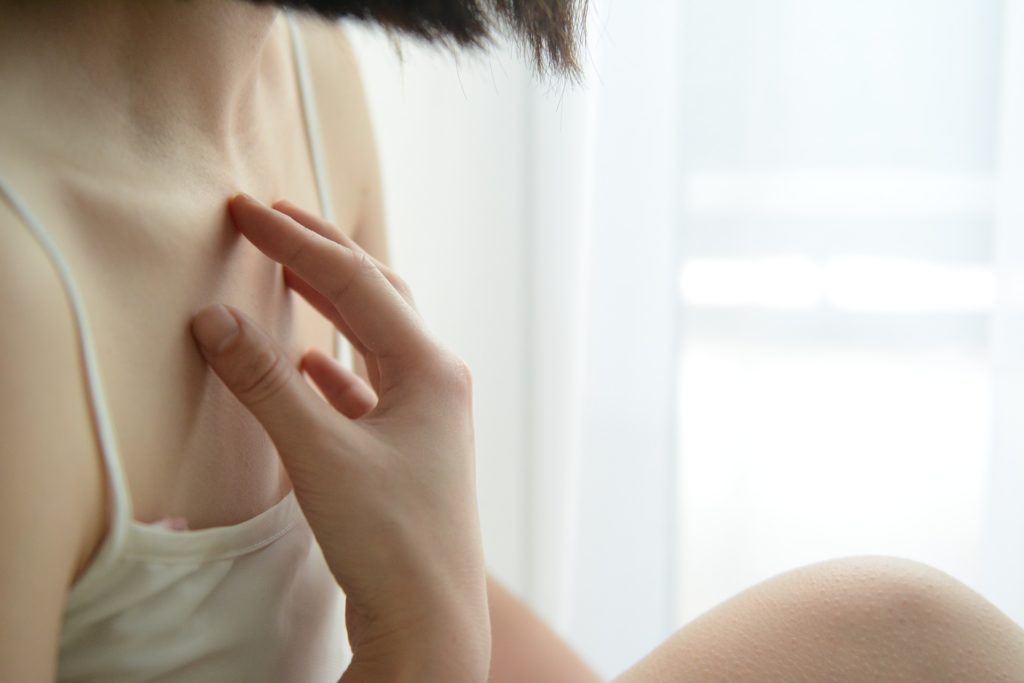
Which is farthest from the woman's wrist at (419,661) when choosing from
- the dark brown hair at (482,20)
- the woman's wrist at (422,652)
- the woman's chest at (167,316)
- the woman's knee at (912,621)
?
the dark brown hair at (482,20)

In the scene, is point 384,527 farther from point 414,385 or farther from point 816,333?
point 816,333

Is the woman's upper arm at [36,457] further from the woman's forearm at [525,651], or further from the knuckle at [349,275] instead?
the woman's forearm at [525,651]

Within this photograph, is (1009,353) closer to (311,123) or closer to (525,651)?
(525,651)

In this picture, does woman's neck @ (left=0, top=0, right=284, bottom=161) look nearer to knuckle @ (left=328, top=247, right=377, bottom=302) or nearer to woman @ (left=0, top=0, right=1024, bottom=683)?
woman @ (left=0, top=0, right=1024, bottom=683)

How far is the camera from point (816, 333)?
4.54 ft

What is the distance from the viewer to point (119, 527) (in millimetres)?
470

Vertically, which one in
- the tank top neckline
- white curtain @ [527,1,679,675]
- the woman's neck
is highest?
the woman's neck

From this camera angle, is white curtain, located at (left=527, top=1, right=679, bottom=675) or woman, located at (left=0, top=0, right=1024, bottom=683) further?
white curtain, located at (left=527, top=1, right=679, bottom=675)

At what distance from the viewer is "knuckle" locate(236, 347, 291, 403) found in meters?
0.52

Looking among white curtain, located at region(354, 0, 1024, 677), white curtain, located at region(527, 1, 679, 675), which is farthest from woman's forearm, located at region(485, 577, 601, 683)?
white curtain, located at region(527, 1, 679, 675)

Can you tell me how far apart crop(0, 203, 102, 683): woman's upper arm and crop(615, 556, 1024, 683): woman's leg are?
0.34 m

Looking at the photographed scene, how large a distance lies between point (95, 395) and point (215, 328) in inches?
3.3

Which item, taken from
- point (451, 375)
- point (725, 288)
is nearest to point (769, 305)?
point (725, 288)

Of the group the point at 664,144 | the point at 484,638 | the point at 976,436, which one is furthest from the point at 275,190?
the point at 976,436
